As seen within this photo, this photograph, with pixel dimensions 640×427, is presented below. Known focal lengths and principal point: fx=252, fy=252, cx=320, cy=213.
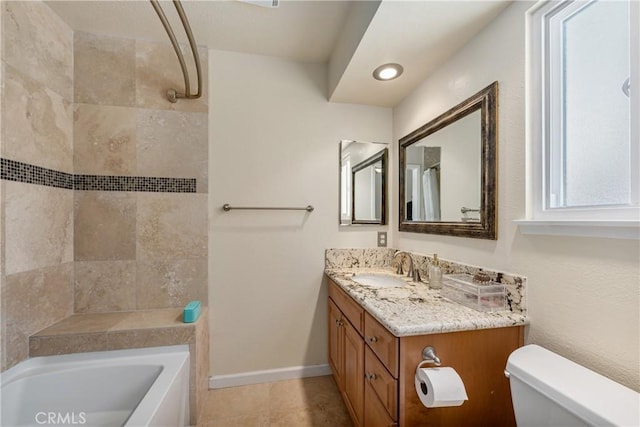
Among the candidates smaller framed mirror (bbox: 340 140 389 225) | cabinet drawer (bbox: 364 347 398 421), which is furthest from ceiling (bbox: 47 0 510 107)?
cabinet drawer (bbox: 364 347 398 421)

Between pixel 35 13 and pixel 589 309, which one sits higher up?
pixel 35 13

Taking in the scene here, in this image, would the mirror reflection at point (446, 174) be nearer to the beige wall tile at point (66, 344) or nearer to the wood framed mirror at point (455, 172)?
the wood framed mirror at point (455, 172)

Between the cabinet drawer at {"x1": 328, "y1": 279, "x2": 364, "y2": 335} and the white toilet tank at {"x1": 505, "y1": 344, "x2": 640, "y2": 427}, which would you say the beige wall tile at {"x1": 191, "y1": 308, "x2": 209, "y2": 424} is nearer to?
the cabinet drawer at {"x1": 328, "y1": 279, "x2": 364, "y2": 335}

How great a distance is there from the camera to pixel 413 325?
3.04ft

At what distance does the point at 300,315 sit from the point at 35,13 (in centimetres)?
242

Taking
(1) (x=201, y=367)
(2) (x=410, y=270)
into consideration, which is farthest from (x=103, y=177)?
(2) (x=410, y=270)

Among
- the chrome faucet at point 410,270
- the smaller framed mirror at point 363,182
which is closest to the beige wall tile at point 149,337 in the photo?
the smaller framed mirror at point 363,182

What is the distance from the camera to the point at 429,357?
93 centimetres

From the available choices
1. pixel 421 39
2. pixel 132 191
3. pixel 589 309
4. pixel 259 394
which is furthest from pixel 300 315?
pixel 421 39

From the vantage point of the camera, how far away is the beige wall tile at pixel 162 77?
1726 mm

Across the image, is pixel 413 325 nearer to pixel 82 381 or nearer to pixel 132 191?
pixel 82 381

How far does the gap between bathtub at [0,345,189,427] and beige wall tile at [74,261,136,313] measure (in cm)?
34

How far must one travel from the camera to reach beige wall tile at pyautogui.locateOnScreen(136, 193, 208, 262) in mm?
1720

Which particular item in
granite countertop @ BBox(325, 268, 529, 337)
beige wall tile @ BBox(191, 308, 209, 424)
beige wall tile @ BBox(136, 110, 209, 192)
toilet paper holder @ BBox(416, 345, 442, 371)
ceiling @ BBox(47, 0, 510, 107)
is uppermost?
ceiling @ BBox(47, 0, 510, 107)
